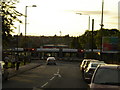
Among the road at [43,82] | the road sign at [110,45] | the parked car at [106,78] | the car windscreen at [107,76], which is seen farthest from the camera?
the road sign at [110,45]

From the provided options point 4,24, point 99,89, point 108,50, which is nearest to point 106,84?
point 99,89

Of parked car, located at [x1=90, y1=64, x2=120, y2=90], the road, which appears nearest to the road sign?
the road

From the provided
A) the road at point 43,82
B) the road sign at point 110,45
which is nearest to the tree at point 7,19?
the road at point 43,82

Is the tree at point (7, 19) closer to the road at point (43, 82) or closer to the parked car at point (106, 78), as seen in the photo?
the road at point (43, 82)

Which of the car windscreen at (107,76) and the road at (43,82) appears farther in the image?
the road at (43,82)

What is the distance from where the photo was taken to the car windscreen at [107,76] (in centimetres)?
1064

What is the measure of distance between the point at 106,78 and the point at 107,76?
0.09 m

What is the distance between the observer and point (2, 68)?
25.1m

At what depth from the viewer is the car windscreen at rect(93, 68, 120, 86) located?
10.6m

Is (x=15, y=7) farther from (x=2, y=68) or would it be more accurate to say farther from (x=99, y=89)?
(x=99, y=89)

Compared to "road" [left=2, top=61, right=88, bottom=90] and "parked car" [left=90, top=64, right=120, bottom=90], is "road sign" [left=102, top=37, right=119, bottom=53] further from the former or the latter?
"parked car" [left=90, top=64, right=120, bottom=90]

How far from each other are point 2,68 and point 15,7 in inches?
231

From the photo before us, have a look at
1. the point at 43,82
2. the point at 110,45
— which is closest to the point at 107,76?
the point at 43,82

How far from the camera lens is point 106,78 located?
1082 cm
